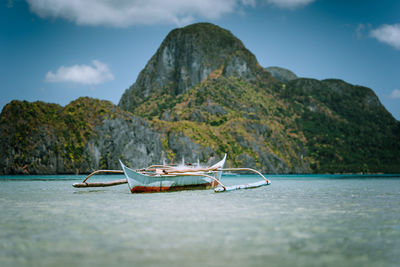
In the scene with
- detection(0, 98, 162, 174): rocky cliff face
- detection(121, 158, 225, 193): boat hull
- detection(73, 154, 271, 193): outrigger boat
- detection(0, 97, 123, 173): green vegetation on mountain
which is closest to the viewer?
detection(121, 158, 225, 193): boat hull

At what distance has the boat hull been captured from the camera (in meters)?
26.6

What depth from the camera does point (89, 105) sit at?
148 metres

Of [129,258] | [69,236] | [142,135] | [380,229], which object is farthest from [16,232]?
[142,135]

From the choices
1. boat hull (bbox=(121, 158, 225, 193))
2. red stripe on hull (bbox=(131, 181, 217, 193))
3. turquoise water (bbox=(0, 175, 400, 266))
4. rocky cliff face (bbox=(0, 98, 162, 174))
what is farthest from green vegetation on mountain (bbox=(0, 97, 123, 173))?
turquoise water (bbox=(0, 175, 400, 266))

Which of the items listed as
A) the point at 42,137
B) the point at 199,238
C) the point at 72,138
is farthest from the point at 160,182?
the point at 72,138

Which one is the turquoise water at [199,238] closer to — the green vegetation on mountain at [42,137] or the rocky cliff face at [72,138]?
the green vegetation on mountain at [42,137]

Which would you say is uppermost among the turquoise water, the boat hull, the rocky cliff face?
the rocky cliff face

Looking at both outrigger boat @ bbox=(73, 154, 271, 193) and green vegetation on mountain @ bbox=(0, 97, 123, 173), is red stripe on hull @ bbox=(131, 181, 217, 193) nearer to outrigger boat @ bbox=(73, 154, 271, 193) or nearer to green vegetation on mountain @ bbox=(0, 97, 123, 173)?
outrigger boat @ bbox=(73, 154, 271, 193)

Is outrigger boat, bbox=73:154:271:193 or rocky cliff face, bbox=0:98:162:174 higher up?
rocky cliff face, bbox=0:98:162:174

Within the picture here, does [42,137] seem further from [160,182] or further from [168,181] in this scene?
[160,182]

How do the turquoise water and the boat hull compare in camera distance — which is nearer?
the turquoise water

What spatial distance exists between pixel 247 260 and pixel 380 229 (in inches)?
273

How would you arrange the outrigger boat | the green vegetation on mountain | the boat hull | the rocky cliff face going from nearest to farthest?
the boat hull
the outrigger boat
the green vegetation on mountain
the rocky cliff face

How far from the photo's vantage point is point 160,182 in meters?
28.3
